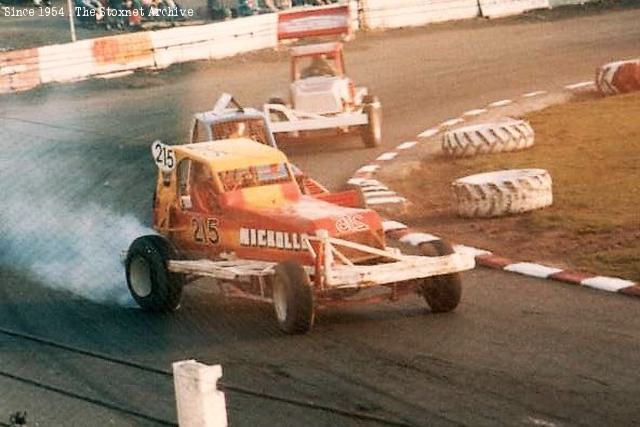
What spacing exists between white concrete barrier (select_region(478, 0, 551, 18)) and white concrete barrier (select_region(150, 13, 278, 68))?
599cm

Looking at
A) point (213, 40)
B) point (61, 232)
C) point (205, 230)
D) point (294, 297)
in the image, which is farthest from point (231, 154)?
point (213, 40)

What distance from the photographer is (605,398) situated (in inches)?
360

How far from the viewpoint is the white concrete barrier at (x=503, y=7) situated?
34.6 m

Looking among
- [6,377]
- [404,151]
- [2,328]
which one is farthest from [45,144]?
[6,377]

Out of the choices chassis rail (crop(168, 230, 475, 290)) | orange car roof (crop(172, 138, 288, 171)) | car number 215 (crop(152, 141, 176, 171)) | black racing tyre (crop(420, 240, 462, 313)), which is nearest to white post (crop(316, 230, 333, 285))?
chassis rail (crop(168, 230, 475, 290))

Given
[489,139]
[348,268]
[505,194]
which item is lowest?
[489,139]

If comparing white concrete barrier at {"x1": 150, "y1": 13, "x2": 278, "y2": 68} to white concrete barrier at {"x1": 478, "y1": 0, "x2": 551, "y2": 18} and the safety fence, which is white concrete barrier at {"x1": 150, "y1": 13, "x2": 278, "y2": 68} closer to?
the safety fence

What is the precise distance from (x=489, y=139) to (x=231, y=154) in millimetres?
7261

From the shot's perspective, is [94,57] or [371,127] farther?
[94,57]

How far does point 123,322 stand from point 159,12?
23.8m

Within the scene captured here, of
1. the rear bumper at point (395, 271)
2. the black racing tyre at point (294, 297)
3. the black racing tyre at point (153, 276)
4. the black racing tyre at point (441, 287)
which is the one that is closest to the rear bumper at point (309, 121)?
the black racing tyre at point (153, 276)

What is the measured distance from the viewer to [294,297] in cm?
1085

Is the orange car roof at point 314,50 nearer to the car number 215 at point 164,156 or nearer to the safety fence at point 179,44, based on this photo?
the safety fence at point 179,44

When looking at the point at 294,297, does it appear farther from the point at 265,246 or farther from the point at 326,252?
the point at 265,246
